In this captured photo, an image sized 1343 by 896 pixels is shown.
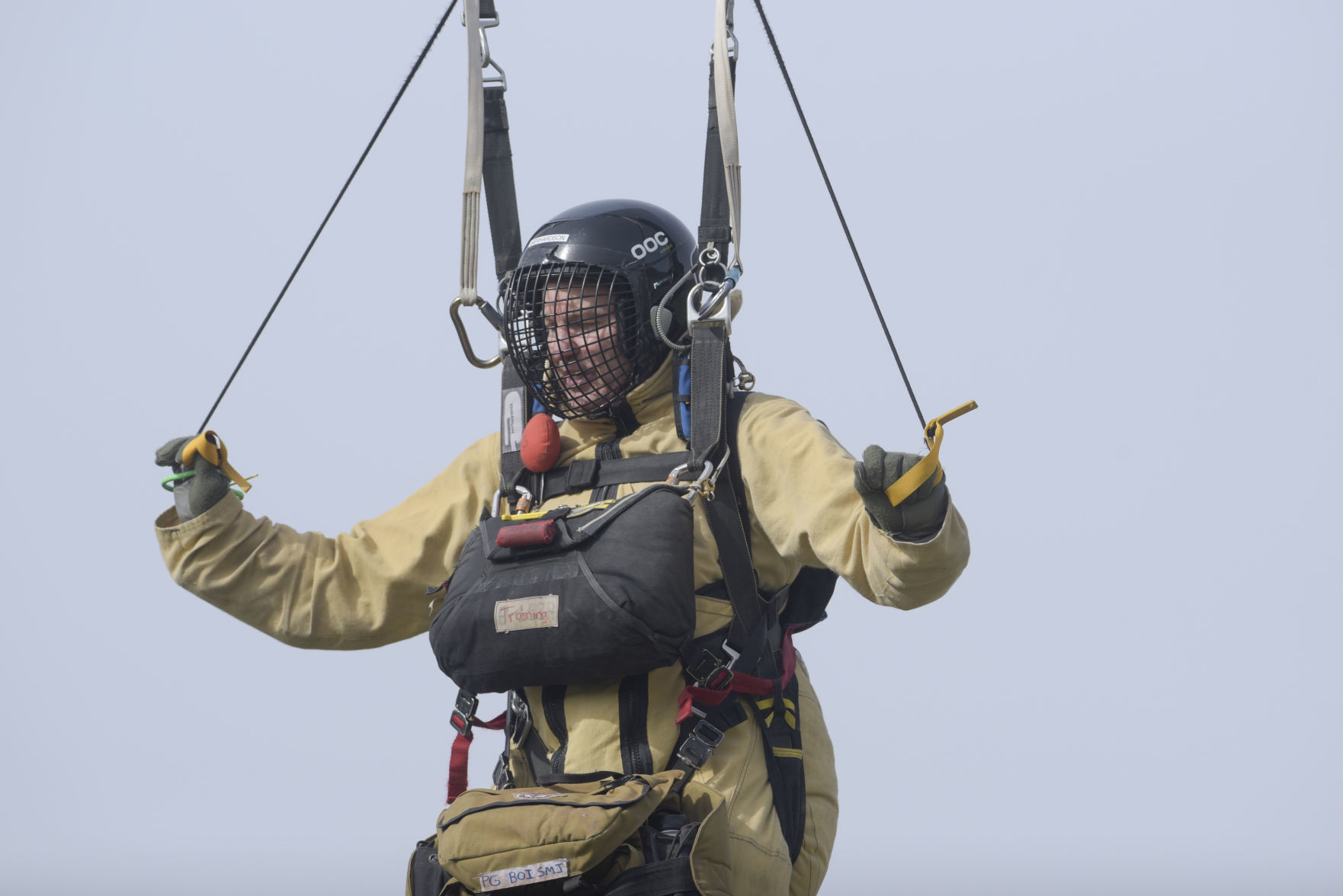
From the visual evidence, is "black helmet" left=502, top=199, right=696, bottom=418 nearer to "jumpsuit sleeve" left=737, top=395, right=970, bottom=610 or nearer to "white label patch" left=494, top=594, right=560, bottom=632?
"jumpsuit sleeve" left=737, top=395, right=970, bottom=610

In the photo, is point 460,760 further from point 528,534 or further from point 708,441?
point 708,441

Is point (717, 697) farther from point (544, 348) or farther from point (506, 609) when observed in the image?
point (544, 348)

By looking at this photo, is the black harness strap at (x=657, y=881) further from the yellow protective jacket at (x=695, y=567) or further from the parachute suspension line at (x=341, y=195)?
the parachute suspension line at (x=341, y=195)

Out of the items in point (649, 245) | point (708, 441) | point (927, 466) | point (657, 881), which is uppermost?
point (649, 245)

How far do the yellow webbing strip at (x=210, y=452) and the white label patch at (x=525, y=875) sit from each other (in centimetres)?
118

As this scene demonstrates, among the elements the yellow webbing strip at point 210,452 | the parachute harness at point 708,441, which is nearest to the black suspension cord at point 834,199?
the parachute harness at point 708,441

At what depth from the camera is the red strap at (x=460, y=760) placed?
3.50 meters

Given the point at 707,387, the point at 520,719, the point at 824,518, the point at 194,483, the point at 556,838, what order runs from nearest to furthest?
the point at 556,838 → the point at 824,518 → the point at 707,387 → the point at 520,719 → the point at 194,483

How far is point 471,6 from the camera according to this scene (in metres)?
3.73

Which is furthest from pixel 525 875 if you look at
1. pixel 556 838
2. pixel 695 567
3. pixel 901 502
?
pixel 901 502

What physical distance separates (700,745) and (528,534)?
1.69ft

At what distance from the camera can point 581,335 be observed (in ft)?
11.3

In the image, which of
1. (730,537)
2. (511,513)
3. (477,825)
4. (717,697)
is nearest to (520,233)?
(511,513)

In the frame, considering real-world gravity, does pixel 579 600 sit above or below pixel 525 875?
above
